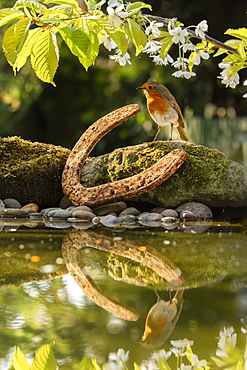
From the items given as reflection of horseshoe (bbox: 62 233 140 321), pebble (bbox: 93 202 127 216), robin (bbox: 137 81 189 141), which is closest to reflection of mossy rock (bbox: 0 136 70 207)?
pebble (bbox: 93 202 127 216)

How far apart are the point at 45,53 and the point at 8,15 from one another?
11 cm

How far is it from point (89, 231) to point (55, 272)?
77cm

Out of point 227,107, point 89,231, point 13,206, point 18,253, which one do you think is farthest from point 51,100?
point 18,253

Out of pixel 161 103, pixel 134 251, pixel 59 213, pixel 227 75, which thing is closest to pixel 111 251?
pixel 134 251

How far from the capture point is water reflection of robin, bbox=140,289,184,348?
98cm

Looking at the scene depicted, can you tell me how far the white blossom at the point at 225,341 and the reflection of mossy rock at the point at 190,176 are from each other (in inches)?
71.6

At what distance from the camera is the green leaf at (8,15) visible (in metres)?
1.24

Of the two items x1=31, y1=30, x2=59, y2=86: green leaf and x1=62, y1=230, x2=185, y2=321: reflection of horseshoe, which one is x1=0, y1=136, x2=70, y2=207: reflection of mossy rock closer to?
x1=62, y1=230, x2=185, y2=321: reflection of horseshoe

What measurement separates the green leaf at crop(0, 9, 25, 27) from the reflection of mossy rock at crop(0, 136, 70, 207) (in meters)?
1.75

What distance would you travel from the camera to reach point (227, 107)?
5.66 meters

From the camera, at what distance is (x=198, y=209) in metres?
2.78

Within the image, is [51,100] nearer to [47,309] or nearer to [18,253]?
[18,253]

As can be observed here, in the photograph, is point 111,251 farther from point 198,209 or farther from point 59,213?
point 198,209

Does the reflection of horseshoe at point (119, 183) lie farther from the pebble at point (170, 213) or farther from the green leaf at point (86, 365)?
the green leaf at point (86, 365)
